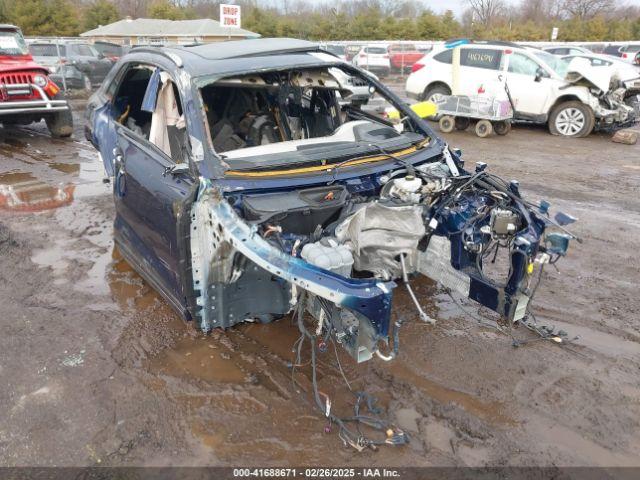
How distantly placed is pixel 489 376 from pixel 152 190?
2539 mm

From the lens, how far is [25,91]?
9297mm

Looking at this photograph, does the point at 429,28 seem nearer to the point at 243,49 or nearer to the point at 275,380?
the point at 243,49

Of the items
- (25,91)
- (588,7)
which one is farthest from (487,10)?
(25,91)

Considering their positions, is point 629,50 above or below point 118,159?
above

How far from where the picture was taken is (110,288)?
439 cm

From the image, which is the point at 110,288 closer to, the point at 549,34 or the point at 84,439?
the point at 84,439

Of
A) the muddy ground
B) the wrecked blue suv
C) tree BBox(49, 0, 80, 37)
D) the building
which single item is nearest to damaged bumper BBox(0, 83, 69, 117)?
the muddy ground

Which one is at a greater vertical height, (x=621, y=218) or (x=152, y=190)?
(x=152, y=190)

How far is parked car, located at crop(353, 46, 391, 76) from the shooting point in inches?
928

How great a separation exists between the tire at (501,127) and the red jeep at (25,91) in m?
8.73

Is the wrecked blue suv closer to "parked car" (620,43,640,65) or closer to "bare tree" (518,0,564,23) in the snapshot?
"parked car" (620,43,640,65)

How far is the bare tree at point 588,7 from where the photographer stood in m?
50.9

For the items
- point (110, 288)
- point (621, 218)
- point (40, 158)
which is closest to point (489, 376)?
point (110, 288)

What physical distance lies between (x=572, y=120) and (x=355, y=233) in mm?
9956
